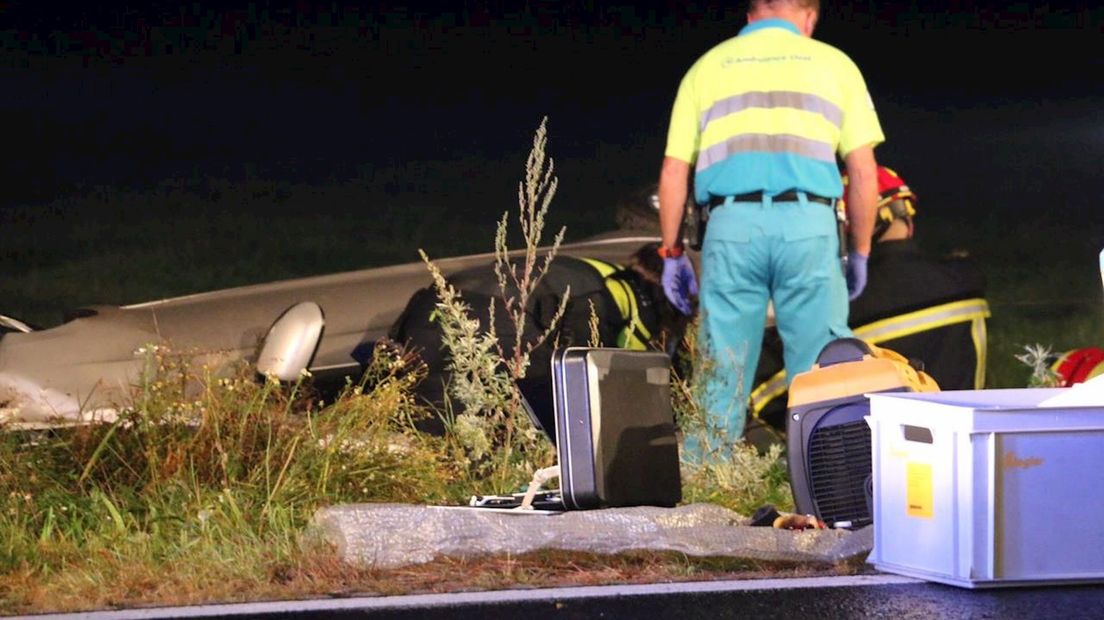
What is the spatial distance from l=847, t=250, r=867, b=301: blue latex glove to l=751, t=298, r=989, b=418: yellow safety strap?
300 mm

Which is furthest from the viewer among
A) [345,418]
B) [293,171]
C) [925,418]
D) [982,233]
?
[293,171]

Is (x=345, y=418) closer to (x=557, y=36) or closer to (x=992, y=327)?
(x=992, y=327)

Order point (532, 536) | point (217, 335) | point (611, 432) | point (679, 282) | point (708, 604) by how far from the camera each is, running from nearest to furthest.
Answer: point (708, 604) < point (532, 536) < point (611, 432) < point (679, 282) < point (217, 335)

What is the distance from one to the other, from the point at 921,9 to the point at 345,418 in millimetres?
23467

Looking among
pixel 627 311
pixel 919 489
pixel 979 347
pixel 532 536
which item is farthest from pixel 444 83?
pixel 919 489

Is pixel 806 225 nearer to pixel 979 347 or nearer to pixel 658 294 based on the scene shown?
pixel 658 294

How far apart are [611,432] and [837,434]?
69 cm

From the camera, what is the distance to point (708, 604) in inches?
212

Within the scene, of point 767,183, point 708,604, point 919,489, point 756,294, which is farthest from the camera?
point 756,294

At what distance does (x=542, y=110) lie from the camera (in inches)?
981

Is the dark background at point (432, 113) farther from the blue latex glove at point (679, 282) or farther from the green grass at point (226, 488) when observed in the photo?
the green grass at point (226, 488)

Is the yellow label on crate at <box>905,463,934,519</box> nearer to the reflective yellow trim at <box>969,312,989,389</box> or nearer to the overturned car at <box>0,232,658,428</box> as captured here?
the reflective yellow trim at <box>969,312,989,389</box>

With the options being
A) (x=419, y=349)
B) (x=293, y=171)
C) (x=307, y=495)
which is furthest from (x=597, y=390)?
(x=293, y=171)

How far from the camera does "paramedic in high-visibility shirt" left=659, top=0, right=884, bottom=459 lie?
7.16m
